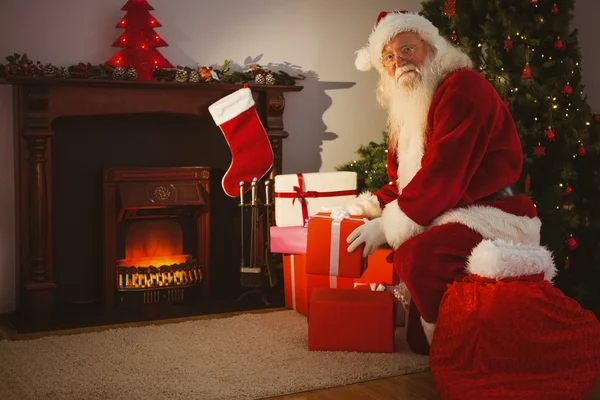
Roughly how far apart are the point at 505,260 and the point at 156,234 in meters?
2.26

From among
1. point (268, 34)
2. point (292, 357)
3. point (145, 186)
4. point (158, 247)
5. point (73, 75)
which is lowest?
point (292, 357)

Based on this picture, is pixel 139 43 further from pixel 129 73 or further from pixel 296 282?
pixel 296 282

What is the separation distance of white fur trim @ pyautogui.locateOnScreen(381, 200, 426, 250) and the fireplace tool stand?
54.4 inches

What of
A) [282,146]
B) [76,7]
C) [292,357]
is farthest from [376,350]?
[76,7]

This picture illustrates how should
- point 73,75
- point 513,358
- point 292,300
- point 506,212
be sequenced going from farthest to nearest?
1. point 292,300
2. point 73,75
3. point 506,212
4. point 513,358

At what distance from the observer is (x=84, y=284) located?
13.5 ft

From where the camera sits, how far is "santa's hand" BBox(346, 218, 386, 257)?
9.29 ft

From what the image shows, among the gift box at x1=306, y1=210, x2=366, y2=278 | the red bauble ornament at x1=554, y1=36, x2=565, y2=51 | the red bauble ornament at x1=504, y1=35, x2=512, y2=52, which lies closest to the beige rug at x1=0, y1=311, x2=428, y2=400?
the gift box at x1=306, y1=210, x2=366, y2=278

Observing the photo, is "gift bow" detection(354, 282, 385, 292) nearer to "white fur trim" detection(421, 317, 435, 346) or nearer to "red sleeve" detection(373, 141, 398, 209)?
"red sleeve" detection(373, 141, 398, 209)

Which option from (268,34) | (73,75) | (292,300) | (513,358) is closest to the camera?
(513,358)

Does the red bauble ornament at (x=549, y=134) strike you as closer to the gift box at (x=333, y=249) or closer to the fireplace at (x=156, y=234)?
the gift box at (x=333, y=249)

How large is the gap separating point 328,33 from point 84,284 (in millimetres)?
2085

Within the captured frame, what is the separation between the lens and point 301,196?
3871 millimetres

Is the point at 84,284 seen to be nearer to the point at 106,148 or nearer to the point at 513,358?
the point at 106,148
